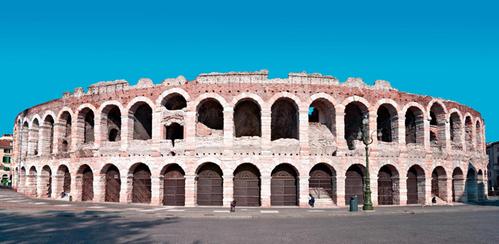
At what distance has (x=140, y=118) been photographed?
2880cm

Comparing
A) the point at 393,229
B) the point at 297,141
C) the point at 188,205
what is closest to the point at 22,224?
the point at 188,205

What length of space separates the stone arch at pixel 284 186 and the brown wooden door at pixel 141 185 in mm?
8416

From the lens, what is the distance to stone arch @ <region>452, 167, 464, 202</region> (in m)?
29.0

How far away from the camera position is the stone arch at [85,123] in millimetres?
28016

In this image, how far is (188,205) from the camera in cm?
2402

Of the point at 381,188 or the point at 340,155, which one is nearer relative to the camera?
the point at 340,155

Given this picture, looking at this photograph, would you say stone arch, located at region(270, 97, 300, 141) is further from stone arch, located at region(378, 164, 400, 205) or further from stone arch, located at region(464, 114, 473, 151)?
stone arch, located at region(464, 114, 473, 151)

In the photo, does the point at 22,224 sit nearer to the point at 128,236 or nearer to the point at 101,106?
the point at 128,236

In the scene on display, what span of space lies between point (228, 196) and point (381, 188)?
34.5 ft

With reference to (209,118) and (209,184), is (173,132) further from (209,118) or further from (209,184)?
(209,184)

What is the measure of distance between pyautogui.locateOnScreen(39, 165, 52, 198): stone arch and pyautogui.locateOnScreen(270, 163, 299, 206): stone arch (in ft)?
59.7

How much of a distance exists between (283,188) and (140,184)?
9.67 meters

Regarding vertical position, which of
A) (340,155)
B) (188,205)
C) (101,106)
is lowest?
(188,205)

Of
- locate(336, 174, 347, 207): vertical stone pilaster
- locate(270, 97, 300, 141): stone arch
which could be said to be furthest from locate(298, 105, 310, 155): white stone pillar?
locate(336, 174, 347, 207): vertical stone pilaster
